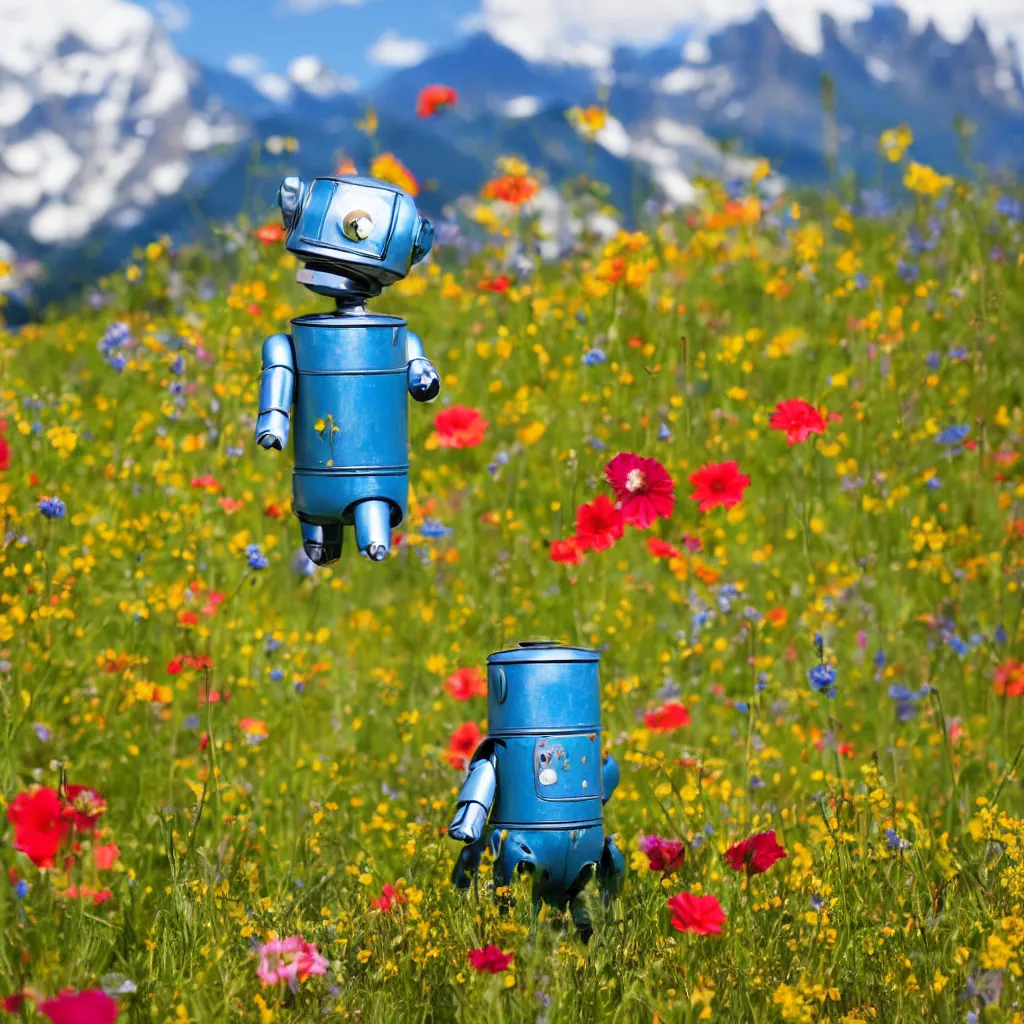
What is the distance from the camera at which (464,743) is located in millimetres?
3717

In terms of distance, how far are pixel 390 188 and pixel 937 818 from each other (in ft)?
7.23

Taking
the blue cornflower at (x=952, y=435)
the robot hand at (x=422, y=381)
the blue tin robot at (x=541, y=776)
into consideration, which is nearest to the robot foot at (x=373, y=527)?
the robot hand at (x=422, y=381)

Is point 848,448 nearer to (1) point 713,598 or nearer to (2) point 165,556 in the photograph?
(1) point 713,598

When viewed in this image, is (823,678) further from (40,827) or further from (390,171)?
(390,171)

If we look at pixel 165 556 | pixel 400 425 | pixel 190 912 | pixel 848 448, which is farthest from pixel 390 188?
pixel 848 448

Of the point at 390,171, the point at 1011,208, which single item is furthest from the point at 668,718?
the point at 1011,208

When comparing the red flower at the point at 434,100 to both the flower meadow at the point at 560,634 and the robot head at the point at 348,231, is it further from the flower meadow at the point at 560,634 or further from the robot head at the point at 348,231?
the robot head at the point at 348,231

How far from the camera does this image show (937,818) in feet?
11.7

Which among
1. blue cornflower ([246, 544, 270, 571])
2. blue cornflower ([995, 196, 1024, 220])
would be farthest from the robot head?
blue cornflower ([995, 196, 1024, 220])

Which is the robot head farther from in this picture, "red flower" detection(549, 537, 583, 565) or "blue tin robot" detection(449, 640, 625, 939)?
"red flower" detection(549, 537, 583, 565)

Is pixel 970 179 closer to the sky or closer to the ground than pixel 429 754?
closer to the sky

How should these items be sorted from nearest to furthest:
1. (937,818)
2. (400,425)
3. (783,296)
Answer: (400,425), (937,818), (783,296)

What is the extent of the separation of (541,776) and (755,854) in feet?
1.49

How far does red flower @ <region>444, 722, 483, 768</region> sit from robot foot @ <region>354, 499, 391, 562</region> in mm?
1215
